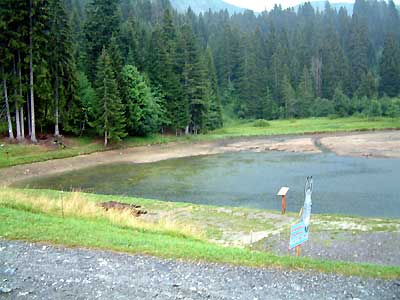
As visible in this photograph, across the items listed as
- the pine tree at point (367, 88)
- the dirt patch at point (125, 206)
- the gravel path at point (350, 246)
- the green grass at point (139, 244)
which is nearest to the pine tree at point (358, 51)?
the pine tree at point (367, 88)

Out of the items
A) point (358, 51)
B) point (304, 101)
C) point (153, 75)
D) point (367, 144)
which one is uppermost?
point (358, 51)

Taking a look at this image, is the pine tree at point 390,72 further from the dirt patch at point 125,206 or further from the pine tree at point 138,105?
the dirt patch at point 125,206

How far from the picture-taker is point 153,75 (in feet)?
178

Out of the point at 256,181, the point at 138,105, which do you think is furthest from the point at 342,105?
the point at 256,181

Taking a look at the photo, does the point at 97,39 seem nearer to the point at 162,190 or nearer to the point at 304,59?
the point at 162,190

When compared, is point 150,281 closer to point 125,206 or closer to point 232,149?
point 125,206

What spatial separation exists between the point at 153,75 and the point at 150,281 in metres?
48.3

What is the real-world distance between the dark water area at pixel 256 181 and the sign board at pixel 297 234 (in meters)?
10.8

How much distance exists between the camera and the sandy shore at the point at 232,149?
33219mm

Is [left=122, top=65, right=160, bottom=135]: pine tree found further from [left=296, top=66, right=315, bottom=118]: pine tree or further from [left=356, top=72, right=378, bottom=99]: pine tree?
[left=356, top=72, right=378, bottom=99]: pine tree

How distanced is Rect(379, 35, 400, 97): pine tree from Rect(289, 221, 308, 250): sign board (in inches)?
3690

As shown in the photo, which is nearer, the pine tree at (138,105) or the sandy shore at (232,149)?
the sandy shore at (232,149)

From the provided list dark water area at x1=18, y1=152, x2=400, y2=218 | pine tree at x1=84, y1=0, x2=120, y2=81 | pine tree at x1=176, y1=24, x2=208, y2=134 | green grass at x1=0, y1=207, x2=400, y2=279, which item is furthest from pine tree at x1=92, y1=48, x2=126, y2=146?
green grass at x1=0, y1=207, x2=400, y2=279

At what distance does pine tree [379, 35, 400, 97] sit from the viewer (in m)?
95.4
